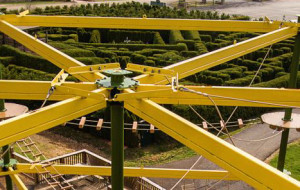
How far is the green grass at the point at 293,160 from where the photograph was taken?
18.3 meters

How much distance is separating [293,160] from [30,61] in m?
15.9

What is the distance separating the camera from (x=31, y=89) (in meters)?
8.03

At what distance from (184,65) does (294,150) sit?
12.1 m

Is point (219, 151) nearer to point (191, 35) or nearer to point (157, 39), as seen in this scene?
point (157, 39)

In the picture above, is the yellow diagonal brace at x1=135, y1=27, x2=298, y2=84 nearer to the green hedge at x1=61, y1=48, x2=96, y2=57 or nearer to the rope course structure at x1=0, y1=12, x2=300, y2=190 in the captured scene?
the rope course structure at x1=0, y1=12, x2=300, y2=190

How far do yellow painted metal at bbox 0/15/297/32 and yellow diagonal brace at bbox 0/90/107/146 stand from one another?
4.69m

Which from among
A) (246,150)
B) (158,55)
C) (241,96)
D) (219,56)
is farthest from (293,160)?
(241,96)

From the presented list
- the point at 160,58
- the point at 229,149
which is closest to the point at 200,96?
the point at 229,149

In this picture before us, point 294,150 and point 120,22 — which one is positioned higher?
point 120,22

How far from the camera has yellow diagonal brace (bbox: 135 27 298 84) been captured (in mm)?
9859

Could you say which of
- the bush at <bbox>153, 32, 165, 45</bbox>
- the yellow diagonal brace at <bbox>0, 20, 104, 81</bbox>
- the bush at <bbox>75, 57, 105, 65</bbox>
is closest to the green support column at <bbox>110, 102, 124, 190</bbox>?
the yellow diagonal brace at <bbox>0, 20, 104, 81</bbox>

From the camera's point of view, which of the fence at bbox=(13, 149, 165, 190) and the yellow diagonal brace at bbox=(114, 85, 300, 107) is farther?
the fence at bbox=(13, 149, 165, 190)

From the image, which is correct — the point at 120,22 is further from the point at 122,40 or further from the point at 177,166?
the point at 122,40

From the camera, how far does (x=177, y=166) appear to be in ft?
61.5
